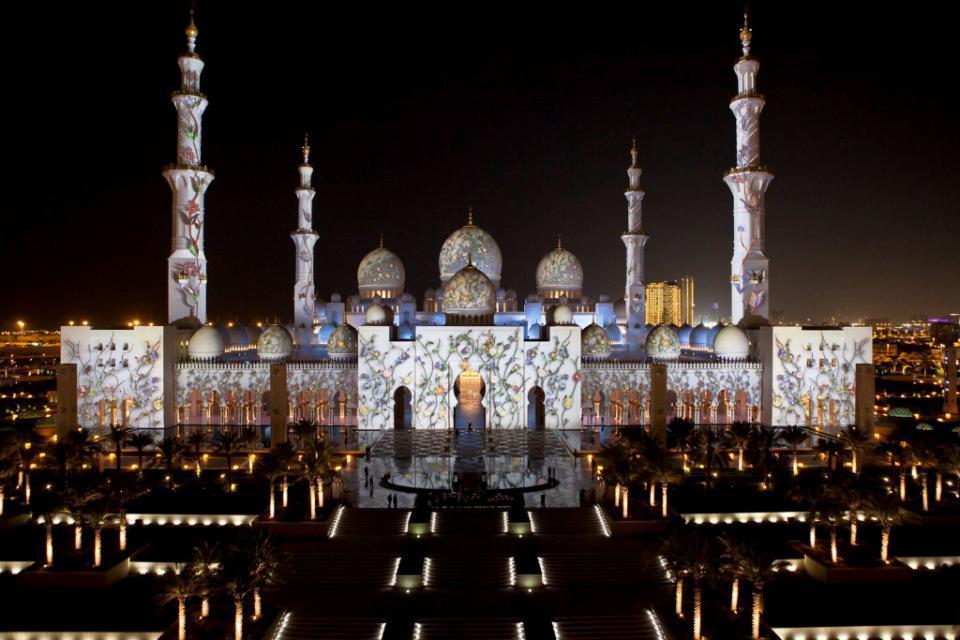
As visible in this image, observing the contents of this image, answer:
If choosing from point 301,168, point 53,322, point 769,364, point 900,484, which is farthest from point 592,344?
point 53,322

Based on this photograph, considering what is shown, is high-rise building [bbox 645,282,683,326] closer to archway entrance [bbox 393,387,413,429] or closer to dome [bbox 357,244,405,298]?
dome [bbox 357,244,405,298]

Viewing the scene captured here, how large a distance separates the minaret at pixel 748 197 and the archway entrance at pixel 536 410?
28.3ft

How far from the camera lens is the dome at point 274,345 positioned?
84.7ft

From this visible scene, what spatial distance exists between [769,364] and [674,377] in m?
3.28

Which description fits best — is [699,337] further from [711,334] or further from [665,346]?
[665,346]

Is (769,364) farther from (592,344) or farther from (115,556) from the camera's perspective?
(115,556)

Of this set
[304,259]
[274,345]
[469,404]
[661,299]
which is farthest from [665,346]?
[661,299]

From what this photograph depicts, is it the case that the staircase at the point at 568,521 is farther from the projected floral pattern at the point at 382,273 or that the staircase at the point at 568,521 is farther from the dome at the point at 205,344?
the projected floral pattern at the point at 382,273

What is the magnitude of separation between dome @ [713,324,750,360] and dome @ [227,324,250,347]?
63.8 feet

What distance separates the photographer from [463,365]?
79.7 ft

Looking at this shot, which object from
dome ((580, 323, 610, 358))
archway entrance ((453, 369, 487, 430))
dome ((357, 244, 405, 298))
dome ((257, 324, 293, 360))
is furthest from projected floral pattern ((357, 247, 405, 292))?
dome ((580, 323, 610, 358))

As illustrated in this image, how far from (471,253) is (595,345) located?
7.79 metres

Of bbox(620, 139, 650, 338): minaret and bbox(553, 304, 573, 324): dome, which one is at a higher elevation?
bbox(620, 139, 650, 338): minaret

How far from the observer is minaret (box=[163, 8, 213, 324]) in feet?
87.1
